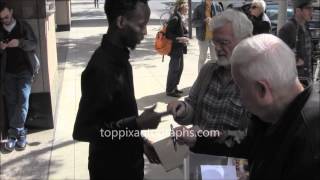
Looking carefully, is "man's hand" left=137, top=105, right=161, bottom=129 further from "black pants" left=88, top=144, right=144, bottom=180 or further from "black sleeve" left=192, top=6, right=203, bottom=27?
"black sleeve" left=192, top=6, right=203, bottom=27

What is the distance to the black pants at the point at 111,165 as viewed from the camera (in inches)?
110

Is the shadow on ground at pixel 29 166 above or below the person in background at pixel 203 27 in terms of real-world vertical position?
below

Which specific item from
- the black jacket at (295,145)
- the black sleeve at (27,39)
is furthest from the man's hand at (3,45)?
the black jacket at (295,145)

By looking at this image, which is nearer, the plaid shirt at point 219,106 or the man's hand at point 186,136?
the man's hand at point 186,136

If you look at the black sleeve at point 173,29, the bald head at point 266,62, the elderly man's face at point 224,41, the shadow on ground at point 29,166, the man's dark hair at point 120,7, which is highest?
the man's dark hair at point 120,7

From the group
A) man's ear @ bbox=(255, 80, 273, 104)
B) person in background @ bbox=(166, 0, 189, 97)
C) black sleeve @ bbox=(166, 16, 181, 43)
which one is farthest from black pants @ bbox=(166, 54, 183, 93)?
man's ear @ bbox=(255, 80, 273, 104)

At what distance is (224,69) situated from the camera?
10.2ft

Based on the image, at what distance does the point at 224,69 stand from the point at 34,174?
2847mm

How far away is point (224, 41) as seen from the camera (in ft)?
10.0

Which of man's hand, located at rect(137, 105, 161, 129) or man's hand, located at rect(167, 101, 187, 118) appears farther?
man's hand, located at rect(167, 101, 187, 118)

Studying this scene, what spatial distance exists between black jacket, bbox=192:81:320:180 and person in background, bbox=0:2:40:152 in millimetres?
4375

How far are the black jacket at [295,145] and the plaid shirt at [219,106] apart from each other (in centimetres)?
126

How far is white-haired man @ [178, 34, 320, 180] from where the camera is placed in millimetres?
1549

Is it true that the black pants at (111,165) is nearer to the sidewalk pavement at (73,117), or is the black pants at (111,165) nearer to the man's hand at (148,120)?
the man's hand at (148,120)
